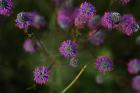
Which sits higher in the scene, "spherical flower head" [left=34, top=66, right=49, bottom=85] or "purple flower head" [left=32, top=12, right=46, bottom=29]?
"purple flower head" [left=32, top=12, right=46, bottom=29]

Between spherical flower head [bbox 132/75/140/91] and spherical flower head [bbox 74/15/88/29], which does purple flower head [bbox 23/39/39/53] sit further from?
spherical flower head [bbox 132/75/140/91]

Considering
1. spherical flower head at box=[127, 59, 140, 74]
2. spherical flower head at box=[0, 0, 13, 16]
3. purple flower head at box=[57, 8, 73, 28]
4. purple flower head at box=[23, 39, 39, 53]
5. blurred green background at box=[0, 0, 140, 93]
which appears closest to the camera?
spherical flower head at box=[0, 0, 13, 16]

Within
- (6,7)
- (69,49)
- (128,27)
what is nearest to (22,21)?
(6,7)

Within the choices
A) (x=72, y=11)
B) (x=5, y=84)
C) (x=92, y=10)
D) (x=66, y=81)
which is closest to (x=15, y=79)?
(x=5, y=84)

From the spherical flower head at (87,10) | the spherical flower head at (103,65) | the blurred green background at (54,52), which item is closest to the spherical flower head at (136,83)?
the blurred green background at (54,52)

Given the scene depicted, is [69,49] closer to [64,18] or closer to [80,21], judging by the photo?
[80,21]

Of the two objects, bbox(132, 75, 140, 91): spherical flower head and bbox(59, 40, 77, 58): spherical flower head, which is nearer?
bbox(59, 40, 77, 58): spherical flower head

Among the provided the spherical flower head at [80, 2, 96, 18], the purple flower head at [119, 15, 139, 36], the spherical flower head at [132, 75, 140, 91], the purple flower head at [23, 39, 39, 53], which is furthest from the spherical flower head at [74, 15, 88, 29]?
the spherical flower head at [132, 75, 140, 91]
